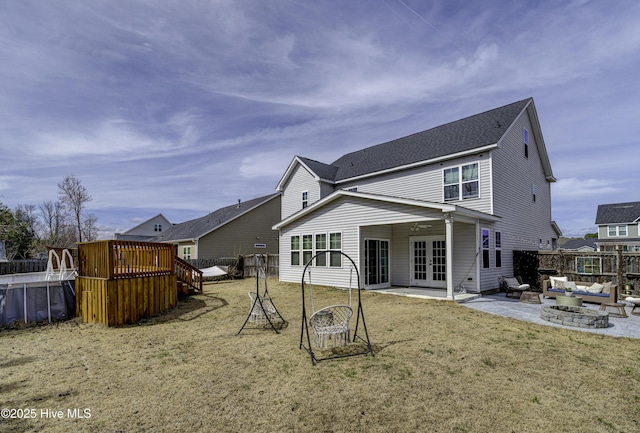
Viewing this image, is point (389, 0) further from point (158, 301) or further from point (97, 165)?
point (97, 165)

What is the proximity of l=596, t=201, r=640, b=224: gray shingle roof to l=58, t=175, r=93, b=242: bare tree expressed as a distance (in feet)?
185

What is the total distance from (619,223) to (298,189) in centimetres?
3809

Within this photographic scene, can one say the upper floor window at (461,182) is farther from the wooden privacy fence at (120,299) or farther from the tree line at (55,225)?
the tree line at (55,225)

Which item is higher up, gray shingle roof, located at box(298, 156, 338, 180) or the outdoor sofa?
gray shingle roof, located at box(298, 156, 338, 180)

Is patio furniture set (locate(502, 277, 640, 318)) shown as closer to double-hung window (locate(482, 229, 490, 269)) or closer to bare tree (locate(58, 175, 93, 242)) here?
double-hung window (locate(482, 229, 490, 269))

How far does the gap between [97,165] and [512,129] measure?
2925 cm

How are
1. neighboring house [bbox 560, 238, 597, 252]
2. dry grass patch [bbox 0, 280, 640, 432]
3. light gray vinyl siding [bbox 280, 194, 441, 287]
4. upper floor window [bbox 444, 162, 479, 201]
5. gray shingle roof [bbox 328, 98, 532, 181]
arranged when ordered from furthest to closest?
neighboring house [bbox 560, 238, 597, 252], gray shingle roof [bbox 328, 98, 532, 181], upper floor window [bbox 444, 162, 479, 201], light gray vinyl siding [bbox 280, 194, 441, 287], dry grass patch [bbox 0, 280, 640, 432]

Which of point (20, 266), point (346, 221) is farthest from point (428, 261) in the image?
point (20, 266)

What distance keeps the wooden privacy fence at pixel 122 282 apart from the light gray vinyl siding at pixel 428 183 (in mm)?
10344

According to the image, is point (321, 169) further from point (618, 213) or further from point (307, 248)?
point (618, 213)

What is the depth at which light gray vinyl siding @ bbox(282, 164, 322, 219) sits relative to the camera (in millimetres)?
18859

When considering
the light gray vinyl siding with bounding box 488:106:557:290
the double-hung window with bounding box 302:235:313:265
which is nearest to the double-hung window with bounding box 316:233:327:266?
the double-hung window with bounding box 302:235:313:265

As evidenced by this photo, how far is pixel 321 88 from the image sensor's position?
14531 mm

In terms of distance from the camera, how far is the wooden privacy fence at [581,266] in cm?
1138
